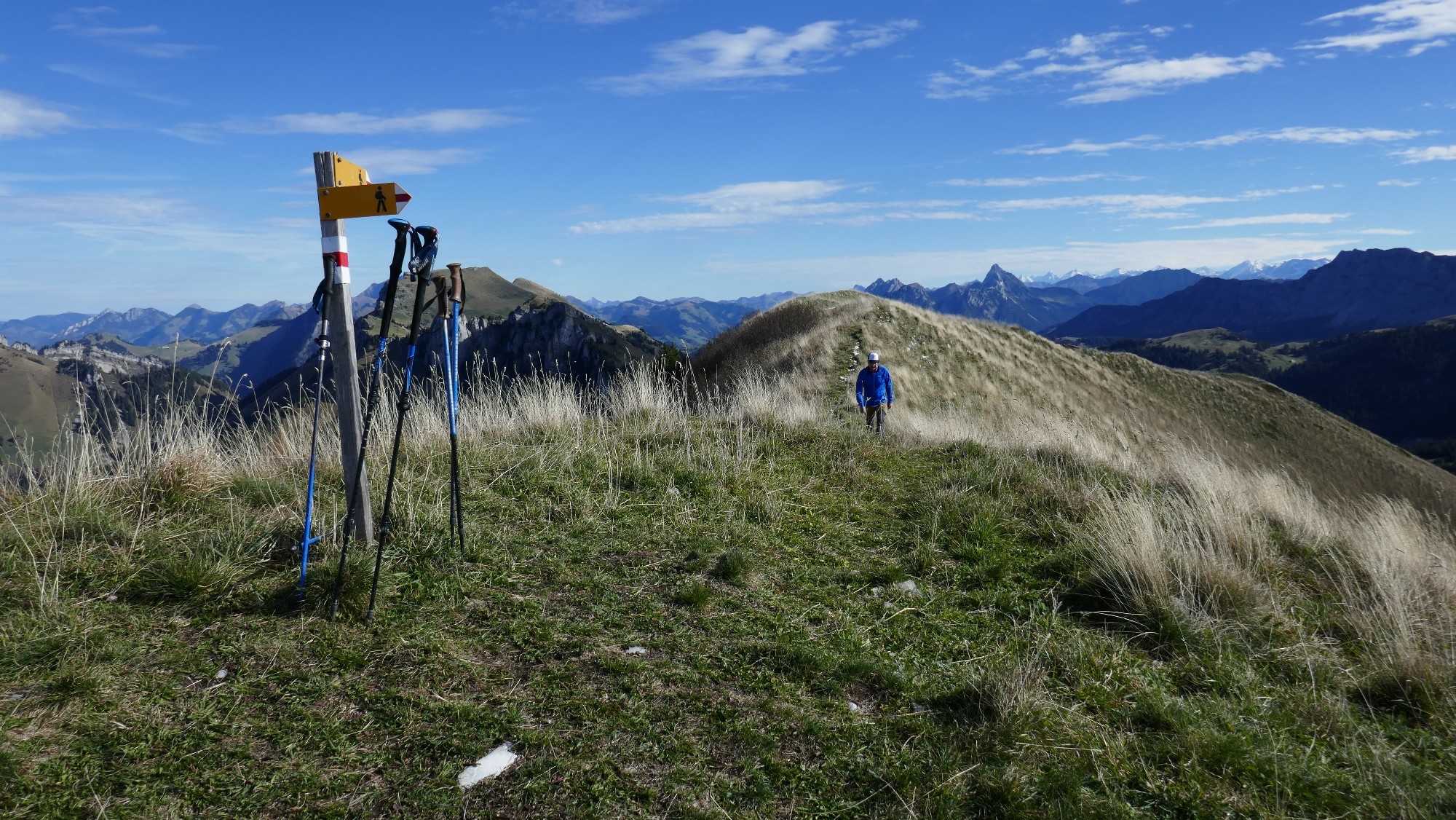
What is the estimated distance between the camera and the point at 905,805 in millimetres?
2916

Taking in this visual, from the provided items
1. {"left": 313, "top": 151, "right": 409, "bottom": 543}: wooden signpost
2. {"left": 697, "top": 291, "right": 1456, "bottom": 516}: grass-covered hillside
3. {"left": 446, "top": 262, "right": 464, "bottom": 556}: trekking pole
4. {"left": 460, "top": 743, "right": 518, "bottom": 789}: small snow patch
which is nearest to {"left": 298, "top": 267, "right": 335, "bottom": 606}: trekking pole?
{"left": 313, "top": 151, "right": 409, "bottom": 543}: wooden signpost

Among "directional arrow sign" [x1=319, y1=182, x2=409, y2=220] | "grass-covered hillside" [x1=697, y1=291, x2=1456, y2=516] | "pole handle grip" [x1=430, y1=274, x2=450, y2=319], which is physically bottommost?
"grass-covered hillside" [x1=697, y1=291, x2=1456, y2=516]

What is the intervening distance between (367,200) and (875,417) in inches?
450

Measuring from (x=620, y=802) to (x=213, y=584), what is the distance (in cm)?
311

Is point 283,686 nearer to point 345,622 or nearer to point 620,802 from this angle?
point 345,622

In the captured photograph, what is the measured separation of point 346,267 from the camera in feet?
14.4

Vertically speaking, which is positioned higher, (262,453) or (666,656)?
(262,453)

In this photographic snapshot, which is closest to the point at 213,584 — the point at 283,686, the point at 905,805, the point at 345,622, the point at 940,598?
the point at 345,622

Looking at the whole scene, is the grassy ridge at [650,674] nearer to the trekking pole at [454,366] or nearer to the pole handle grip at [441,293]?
the trekking pole at [454,366]

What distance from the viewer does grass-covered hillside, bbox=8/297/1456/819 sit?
301 centimetres

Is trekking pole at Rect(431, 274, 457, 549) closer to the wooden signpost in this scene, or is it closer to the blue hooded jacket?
the wooden signpost

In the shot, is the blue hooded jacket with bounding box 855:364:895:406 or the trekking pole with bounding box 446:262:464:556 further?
the blue hooded jacket with bounding box 855:364:895:406

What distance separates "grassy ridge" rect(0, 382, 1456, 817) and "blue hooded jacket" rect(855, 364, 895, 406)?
749 cm

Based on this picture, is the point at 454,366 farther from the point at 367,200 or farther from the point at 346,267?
the point at 367,200
